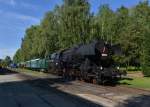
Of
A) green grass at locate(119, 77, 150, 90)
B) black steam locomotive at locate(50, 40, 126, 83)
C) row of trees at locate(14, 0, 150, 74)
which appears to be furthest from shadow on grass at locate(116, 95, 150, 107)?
row of trees at locate(14, 0, 150, 74)

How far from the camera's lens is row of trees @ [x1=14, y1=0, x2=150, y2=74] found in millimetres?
72312

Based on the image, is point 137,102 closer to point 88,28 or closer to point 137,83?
point 137,83

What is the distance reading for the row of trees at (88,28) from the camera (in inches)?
2847

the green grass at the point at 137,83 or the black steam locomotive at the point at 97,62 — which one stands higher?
the black steam locomotive at the point at 97,62

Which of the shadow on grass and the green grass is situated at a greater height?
the green grass

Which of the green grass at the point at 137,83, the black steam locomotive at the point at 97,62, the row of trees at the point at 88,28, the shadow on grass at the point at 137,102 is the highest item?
the row of trees at the point at 88,28

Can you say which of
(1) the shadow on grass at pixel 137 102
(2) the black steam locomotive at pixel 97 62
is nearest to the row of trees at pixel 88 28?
(2) the black steam locomotive at pixel 97 62

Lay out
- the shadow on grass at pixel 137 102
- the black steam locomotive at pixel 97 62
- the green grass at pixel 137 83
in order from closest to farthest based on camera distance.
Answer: the shadow on grass at pixel 137 102
the green grass at pixel 137 83
the black steam locomotive at pixel 97 62

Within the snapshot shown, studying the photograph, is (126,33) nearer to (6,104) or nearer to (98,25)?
(98,25)

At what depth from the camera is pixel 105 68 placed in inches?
1252

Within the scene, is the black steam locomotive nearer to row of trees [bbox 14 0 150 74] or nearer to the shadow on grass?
the shadow on grass

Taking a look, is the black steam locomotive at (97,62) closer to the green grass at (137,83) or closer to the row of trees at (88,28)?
the green grass at (137,83)

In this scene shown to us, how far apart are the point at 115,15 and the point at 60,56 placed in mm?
42627

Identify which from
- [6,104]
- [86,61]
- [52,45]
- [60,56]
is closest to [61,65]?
[60,56]
